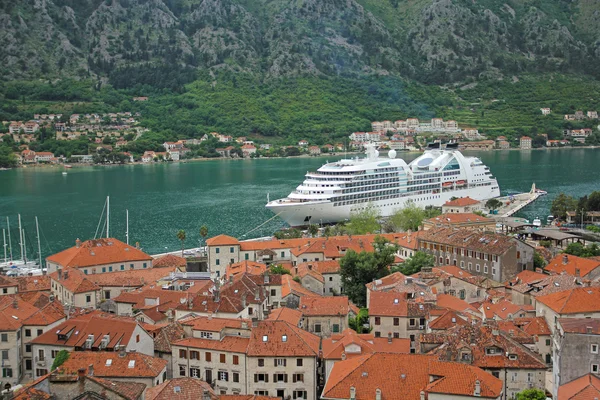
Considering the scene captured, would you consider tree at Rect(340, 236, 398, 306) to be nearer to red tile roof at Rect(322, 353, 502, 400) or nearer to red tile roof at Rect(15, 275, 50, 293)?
red tile roof at Rect(322, 353, 502, 400)

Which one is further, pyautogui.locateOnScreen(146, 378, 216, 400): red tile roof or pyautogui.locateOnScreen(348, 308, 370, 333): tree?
pyautogui.locateOnScreen(348, 308, 370, 333): tree

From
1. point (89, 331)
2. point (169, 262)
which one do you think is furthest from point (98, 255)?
point (89, 331)

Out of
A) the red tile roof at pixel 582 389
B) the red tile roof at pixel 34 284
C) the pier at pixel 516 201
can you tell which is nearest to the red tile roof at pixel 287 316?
the red tile roof at pixel 582 389

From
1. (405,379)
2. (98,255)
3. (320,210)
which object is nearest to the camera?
(405,379)

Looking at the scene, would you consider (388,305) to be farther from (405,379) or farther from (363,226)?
(363,226)

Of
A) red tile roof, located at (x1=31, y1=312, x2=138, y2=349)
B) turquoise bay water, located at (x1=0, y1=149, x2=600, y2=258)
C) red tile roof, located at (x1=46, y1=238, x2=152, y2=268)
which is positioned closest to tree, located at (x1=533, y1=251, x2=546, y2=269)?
red tile roof, located at (x1=46, y1=238, x2=152, y2=268)

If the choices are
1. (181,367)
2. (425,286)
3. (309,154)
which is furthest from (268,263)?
(309,154)
